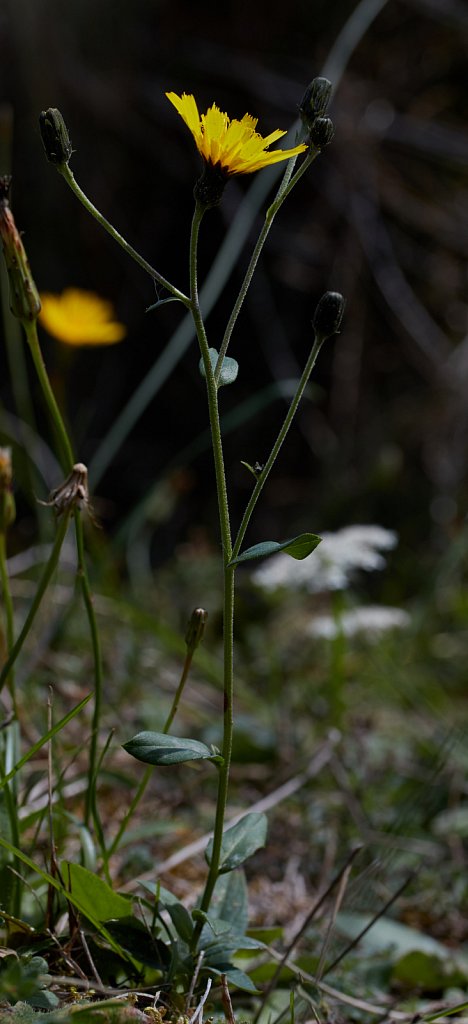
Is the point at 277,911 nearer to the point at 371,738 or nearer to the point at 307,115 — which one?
the point at 371,738

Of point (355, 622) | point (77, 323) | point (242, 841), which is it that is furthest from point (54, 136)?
point (355, 622)

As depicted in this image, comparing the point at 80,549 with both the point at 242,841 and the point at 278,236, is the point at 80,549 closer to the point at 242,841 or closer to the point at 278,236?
the point at 242,841

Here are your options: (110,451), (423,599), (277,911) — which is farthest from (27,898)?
(423,599)

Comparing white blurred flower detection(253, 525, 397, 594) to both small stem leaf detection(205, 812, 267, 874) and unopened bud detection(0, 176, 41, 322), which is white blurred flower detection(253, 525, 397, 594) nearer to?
small stem leaf detection(205, 812, 267, 874)

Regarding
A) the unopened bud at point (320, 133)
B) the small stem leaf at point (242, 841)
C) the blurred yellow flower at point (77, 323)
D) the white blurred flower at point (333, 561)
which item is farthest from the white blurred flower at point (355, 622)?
the unopened bud at point (320, 133)

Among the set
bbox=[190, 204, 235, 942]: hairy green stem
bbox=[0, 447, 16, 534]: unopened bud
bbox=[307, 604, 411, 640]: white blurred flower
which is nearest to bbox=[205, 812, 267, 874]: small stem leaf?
bbox=[190, 204, 235, 942]: hairy green stem

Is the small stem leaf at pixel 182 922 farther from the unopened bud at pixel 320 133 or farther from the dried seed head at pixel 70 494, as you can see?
the unopened bud at pixel 320 133
